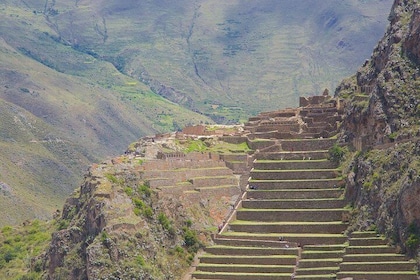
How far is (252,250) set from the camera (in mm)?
101938

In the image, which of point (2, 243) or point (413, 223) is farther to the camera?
point (2, 243)

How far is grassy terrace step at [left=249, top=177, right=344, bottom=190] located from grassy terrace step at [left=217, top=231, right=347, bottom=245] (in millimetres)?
6210

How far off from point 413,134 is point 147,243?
20.9 meters

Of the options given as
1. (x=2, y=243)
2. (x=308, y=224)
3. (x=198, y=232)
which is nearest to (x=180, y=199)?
(x=198, y=232)

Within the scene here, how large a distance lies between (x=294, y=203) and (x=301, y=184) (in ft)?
8.44

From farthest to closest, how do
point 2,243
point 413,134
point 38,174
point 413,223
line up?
1. point 38,174
2. point 2,243
3. point 413,134
4. point 413,223

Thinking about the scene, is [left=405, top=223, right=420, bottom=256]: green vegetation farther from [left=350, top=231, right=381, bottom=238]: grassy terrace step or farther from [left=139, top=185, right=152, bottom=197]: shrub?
[left=139, top=185, right=152, bottom=197]: shrub

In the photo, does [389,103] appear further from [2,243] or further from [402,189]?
[2,243]

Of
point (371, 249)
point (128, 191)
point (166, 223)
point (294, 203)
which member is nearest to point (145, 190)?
point (128, 191)

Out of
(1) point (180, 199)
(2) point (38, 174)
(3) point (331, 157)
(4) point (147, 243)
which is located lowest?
(4) point (147, 243)

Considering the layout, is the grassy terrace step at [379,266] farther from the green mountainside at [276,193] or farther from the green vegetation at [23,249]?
the green vegetation at [23,249]

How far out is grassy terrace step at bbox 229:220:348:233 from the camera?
103 metres

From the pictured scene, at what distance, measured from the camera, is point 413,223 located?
93750mm

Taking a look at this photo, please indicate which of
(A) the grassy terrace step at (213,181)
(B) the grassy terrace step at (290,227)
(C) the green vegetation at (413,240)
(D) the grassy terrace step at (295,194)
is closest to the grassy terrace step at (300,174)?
(D) the grassy terrace step at (295,194)
